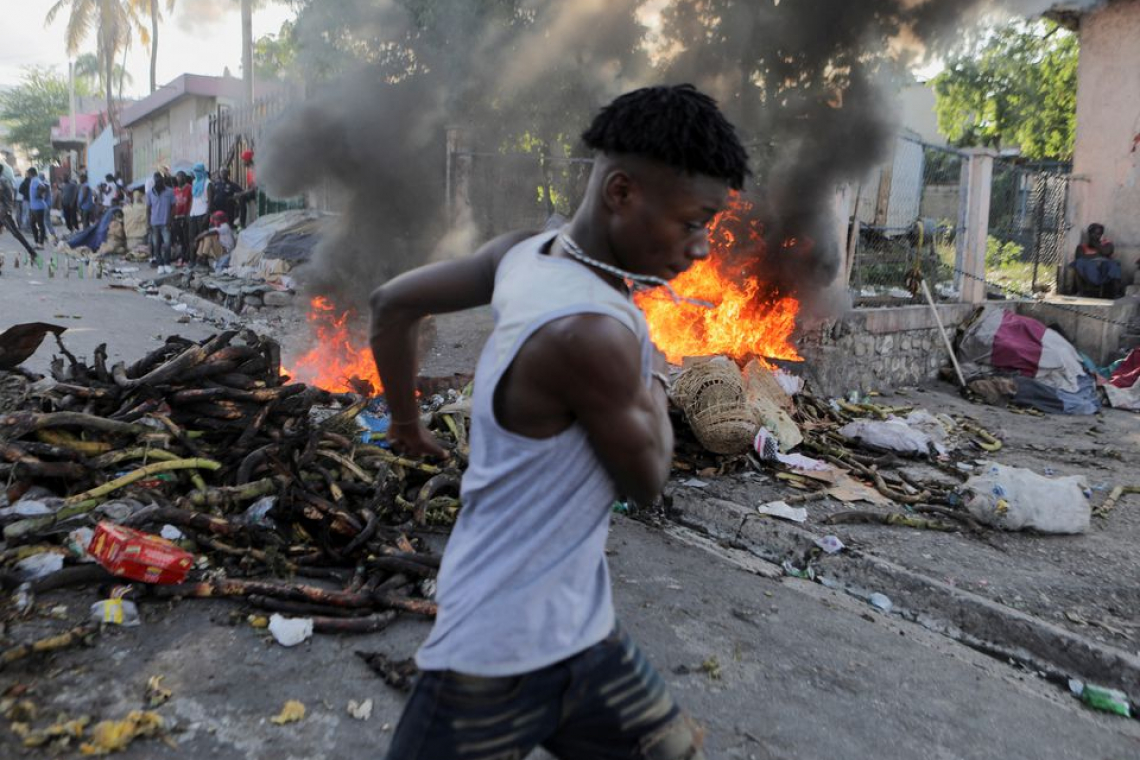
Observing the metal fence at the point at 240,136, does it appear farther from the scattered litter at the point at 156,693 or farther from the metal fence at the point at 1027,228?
the scattered litter at the point at 156,693

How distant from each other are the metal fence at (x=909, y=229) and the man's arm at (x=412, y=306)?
827 cm

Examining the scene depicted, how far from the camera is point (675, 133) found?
4.40 feet

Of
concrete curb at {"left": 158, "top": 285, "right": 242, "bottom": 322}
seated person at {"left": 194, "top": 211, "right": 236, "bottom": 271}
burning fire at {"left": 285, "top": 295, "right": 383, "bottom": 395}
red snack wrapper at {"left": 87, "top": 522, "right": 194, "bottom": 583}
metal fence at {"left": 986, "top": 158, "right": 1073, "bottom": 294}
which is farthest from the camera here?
seated person at {"left": 194, "top": 211, "right": 236, "bottom": 271}

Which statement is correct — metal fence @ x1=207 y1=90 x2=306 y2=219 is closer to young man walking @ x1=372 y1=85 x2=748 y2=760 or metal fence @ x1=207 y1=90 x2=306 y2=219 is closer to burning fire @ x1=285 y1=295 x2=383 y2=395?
burning fire @ x1=285 y1=295 x2=383 y2=395

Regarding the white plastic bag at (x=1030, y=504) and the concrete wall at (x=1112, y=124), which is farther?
the concrete wall at (x=1112, y=124)

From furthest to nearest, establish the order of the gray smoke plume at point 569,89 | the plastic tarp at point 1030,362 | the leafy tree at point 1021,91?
the leafy tree at point 1021,91 < the plastic tarp at point 1030,362 < the gray smoke plume at point 569,89

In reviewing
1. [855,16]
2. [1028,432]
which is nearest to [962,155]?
[855,16]

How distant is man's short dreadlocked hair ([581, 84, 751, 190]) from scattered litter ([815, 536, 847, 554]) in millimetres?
3414

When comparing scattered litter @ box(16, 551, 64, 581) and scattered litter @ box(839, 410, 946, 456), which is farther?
scattered litter @ box(839, 410, 946, 456)

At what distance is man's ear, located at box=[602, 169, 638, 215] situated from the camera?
1.36 meters

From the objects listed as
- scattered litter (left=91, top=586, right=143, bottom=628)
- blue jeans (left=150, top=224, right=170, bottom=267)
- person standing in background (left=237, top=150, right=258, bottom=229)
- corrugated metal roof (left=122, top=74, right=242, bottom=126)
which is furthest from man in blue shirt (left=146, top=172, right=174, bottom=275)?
scattered litter (left=91, top=586, right=143, bottom=628)

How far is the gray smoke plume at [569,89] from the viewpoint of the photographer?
847cm

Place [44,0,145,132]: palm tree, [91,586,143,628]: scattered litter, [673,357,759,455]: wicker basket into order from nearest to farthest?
1. [91,586,143,628]: scattered litter
2. [673,357,759,455]: wicker basket
3. [44,0,145,132]: palm tree

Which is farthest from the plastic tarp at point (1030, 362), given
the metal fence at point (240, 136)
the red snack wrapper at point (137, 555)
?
the metal fence at point (240, 136)
